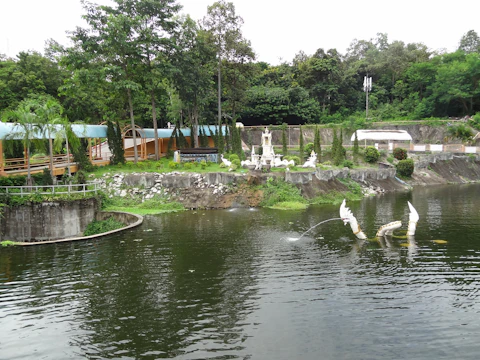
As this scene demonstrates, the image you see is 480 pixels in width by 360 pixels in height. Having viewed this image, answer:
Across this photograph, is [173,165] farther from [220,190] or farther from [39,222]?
[39,222]

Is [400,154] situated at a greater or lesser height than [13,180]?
greater

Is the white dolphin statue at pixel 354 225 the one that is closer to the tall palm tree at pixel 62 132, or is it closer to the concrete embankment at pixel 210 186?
the concrete embankment at pixel 210 186

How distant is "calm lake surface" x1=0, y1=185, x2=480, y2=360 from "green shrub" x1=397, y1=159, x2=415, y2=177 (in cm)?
2096

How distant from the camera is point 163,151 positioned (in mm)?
47656

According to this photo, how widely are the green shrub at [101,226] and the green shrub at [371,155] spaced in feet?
95.9

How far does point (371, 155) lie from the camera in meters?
42.8

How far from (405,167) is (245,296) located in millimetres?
34831

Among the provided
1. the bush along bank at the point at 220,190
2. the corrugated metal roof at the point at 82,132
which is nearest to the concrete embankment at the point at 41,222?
the bush along bank at the point at 220,190

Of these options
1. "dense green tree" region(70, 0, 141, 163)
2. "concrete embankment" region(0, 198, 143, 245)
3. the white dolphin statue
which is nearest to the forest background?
"dense green tree" region(70, 0, 141, 163)

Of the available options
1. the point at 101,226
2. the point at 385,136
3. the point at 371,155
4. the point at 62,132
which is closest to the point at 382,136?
the point at 385,136

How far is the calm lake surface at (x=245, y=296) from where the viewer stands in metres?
10.0

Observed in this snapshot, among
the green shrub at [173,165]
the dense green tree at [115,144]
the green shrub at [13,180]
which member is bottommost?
the green shrub at [13,180]

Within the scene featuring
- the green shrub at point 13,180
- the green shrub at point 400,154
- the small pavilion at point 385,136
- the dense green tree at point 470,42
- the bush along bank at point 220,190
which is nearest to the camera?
the green shrub at point 13,180

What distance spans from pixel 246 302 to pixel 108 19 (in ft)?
97.8
